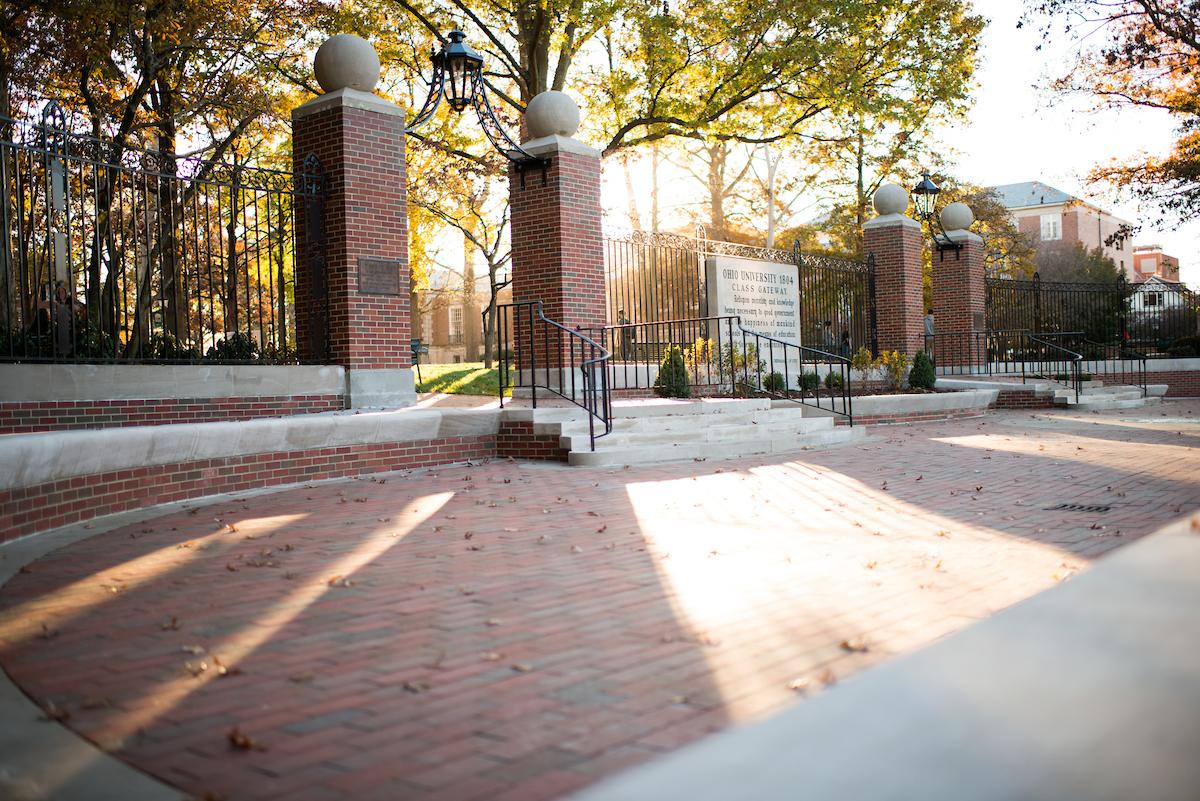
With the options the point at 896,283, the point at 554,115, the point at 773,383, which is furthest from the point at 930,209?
the point at 554,115

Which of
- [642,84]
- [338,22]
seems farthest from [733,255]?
[338,22]

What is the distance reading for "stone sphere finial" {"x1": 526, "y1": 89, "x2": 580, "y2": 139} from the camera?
12742mm

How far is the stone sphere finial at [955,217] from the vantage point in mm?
22438

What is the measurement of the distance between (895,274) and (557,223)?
1112 cm

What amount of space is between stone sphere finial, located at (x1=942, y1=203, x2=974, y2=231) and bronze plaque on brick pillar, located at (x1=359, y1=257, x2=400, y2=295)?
15739 mm

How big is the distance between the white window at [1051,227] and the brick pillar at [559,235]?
6026 centimetres

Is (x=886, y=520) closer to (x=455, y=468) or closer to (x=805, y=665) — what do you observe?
(x=805, y=665)

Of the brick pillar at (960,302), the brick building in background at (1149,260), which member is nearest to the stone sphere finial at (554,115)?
the brick pillar at (960,302)

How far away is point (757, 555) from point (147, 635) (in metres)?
3.14

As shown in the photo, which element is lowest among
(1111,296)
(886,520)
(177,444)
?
(886,520)

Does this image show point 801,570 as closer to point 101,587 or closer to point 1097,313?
point 101,587

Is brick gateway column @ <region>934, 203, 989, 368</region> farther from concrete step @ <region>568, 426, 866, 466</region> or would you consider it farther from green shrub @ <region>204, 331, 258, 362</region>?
green shrub @ <region>204, 331, 258, 362</region>

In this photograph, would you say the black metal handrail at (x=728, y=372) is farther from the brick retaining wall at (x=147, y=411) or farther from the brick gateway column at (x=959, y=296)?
the brick gateway column at (x=959, y=296)

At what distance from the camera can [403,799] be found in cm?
237
